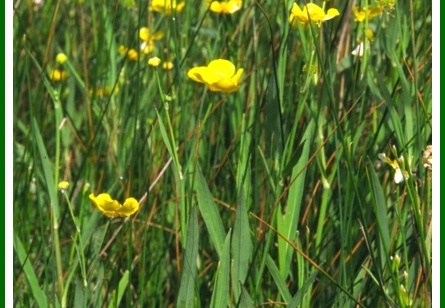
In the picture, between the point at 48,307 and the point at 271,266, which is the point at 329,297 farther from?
the point at 48,307

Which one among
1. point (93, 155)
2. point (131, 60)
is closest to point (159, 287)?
point (93, 155)

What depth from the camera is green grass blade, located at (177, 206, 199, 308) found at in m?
1.00

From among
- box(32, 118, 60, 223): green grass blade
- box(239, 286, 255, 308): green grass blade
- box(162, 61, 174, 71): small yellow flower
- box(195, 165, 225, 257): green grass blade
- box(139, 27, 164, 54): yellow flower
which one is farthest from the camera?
box(139, 27, 164, 54): yellow flower

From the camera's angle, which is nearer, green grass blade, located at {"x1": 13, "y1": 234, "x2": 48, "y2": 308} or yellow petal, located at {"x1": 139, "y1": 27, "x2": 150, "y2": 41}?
green grass blade, located at {"x1": 13, "y1": 234, "x2": 48, "y2": 308}

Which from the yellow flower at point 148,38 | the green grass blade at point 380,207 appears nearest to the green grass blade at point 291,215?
the green grass blade at point 380,207

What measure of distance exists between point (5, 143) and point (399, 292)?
0.55 meters

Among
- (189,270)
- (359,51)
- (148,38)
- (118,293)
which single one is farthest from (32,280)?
(148,38)

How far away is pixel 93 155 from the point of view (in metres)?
1.64

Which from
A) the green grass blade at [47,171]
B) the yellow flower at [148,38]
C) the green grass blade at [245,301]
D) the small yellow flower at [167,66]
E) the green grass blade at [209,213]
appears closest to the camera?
the green grass blade at [245,301]

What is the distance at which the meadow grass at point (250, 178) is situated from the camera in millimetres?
1048

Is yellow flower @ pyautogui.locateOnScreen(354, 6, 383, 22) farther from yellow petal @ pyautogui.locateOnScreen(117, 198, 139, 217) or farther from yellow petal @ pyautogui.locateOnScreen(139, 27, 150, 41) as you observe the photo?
yellow petal @ pyautogui.locateOnScreen(139, 27, 150, 41)

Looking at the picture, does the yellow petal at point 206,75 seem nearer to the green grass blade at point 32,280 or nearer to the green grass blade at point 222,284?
the green grass blade at point 222,284

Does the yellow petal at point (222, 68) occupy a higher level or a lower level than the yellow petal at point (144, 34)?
higher

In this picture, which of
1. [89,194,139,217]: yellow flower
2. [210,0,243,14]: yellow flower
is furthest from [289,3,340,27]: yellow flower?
[210,0,243,14]: yellow flower
